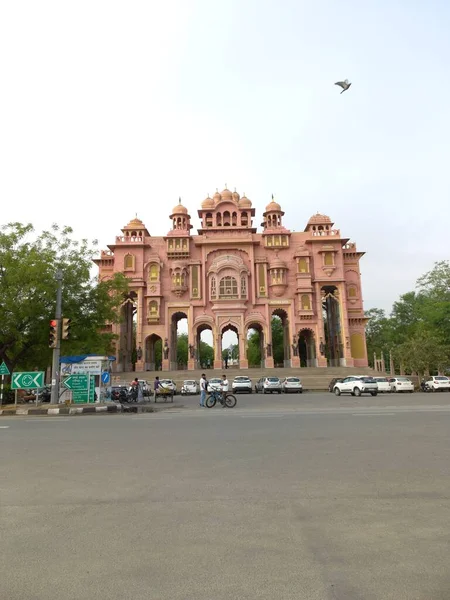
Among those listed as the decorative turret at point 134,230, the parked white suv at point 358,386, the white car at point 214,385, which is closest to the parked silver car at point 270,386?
the parked white suv at point 358,386

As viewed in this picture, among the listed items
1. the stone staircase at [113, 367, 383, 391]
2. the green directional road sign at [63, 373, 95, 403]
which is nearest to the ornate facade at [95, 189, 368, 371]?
the stone staircase at [113, 367, 383, 391]

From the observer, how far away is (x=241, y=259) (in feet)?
170

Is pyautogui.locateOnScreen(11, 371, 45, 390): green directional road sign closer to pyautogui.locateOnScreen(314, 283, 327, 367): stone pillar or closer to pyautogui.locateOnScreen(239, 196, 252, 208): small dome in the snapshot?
pyautogui.locateOnScreen(314, 283, 327, 367): stone pillar

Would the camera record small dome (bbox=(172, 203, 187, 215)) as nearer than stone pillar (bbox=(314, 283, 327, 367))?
No

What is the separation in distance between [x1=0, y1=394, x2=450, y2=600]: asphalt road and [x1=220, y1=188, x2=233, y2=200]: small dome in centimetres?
5080

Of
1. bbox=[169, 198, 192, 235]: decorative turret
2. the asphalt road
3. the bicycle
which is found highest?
bbox=[169, 198, 192, 235]: decorative turret

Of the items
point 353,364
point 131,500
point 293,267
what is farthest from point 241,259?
point 131,500

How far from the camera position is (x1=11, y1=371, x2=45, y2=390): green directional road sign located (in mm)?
19031

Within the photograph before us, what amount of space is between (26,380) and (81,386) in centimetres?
273

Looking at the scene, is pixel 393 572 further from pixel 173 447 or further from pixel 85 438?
pixel 85 438

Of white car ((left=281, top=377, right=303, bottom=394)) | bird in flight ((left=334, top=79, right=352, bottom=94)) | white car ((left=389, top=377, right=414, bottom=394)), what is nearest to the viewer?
bird in flight ((left=334, top=79, right=352, bottom=94))

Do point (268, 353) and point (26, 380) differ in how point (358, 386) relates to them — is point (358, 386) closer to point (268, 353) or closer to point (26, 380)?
point (26, 380)

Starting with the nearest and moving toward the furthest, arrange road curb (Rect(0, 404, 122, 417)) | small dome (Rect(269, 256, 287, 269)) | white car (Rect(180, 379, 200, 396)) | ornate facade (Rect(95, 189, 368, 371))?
road curb (Rect(0, 404, 122, 417)) → white car (Rect(180, 379, 200, 396)) → ornate facade (Rect(95, 189, 368, 371)) → small dome (Rect(269, 256, 287, 269))

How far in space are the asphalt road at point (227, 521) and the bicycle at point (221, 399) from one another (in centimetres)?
1045
